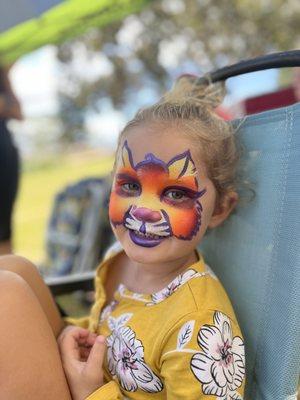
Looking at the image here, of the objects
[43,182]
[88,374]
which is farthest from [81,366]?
[43,182]

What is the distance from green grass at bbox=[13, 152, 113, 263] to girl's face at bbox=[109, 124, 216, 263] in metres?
5.17

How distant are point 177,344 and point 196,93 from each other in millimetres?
650

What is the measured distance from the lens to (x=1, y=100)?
3.11 m

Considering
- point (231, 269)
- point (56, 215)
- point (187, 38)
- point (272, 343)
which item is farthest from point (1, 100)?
point (187, 38)

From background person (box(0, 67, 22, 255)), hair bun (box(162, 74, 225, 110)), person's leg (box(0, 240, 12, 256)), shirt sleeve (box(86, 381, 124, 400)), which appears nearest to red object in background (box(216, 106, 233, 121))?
hair bun (box(162, 74, 225, 110))

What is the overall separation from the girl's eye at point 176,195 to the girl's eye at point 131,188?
0.21 ft

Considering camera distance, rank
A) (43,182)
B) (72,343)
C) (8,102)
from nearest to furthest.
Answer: (72,343) → (8,102) → (43,182)

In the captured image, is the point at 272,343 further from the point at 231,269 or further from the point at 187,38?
the point at 187,38

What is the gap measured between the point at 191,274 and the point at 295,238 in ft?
0.72

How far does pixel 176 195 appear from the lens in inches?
40.6

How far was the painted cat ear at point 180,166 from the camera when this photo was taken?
1.02 meters

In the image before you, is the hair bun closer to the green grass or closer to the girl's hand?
the girl's hand

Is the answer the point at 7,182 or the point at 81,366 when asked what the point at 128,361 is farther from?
the point at 7,182

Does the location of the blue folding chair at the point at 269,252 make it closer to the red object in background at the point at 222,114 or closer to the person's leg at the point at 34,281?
the red object in background at the point at 222,114
